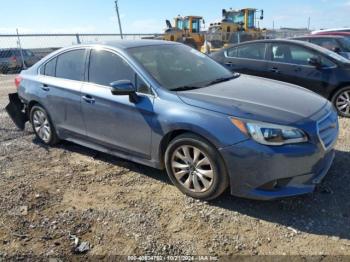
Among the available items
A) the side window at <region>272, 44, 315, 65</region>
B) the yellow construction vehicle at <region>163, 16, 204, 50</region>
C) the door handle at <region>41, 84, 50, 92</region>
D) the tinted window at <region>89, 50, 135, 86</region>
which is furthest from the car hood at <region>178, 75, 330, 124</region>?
the yellow construction vehicle at <region>163, 16, 204, 50</region>

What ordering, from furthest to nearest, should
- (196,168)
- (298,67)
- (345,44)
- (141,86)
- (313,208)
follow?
(345,44)
(298,67)
(141,86)
(196,168)
(313,208)

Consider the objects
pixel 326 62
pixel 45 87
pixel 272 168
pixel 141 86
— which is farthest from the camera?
pixel 326 62

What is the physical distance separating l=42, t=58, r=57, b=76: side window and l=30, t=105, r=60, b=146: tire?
1.79ft

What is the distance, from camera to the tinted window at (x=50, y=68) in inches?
205

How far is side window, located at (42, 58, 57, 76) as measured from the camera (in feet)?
17.1

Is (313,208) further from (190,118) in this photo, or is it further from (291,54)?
(291,54)

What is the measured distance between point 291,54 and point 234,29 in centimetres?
1710

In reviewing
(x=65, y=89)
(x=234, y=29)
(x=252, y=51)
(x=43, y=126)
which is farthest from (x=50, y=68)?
(x=234, y=29)

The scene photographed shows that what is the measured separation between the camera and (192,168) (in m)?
3.67

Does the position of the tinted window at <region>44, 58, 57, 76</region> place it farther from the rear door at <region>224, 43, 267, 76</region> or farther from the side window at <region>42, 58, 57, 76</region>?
the rear door at <region>224, 43, 267, 76</region>

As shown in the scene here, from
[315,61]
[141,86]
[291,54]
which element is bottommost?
[315,61]

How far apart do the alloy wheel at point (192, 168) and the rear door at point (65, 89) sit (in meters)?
1.59

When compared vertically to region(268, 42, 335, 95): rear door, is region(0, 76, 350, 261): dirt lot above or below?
below

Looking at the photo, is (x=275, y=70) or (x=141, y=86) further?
(x=275, y=70)
